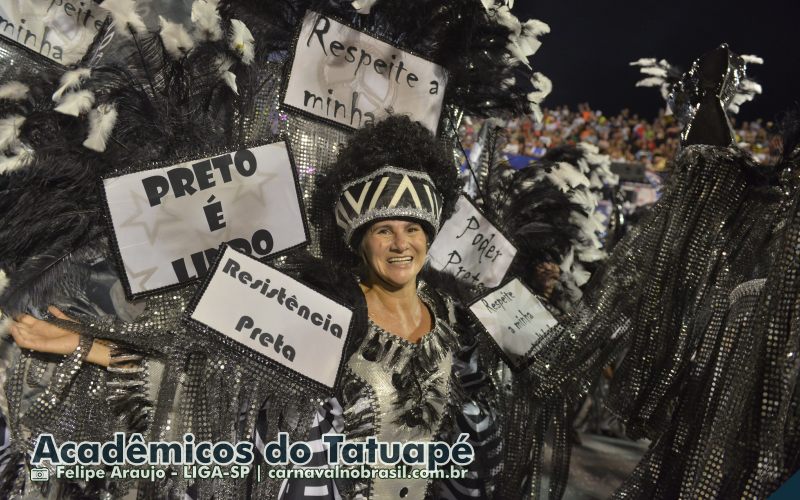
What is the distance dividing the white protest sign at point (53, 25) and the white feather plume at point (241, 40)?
415mm

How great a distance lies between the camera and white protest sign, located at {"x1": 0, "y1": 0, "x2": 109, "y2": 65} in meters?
2.04

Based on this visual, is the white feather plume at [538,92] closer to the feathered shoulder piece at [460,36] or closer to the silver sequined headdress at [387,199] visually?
the feathered shoulder piece at [460,36]

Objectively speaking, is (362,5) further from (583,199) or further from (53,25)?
(583,199)

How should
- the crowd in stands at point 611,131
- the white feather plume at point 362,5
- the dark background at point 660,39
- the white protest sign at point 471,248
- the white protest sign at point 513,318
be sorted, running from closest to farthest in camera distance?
the white feather plume at point 362,5 → the white protest sign at point 513,318 → the white protest sign at point 471,248 → the dark background at point 660,39 → the crowd in stands at point 611,131

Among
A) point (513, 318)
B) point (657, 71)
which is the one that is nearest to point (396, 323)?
point (513, 318)

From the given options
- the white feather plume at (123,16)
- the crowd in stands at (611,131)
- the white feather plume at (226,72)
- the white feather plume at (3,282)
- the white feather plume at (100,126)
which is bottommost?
the white feather plume at (3,282)

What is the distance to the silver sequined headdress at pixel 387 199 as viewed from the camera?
6.66 ft

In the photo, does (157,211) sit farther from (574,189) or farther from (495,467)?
(574,189)

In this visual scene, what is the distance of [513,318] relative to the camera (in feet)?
7.84

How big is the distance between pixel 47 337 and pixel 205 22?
100cm

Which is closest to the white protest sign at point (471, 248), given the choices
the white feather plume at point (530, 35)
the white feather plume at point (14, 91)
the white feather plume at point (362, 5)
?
the white feather plume at point (530, 35)

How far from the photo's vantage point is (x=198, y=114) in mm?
2051

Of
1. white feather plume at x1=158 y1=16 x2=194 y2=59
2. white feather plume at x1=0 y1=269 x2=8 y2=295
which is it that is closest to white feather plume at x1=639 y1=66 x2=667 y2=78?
white feather plume at x1=158 y1=16 x2=194 y2=59

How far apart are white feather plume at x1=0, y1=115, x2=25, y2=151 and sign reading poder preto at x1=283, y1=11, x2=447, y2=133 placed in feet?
2.64
